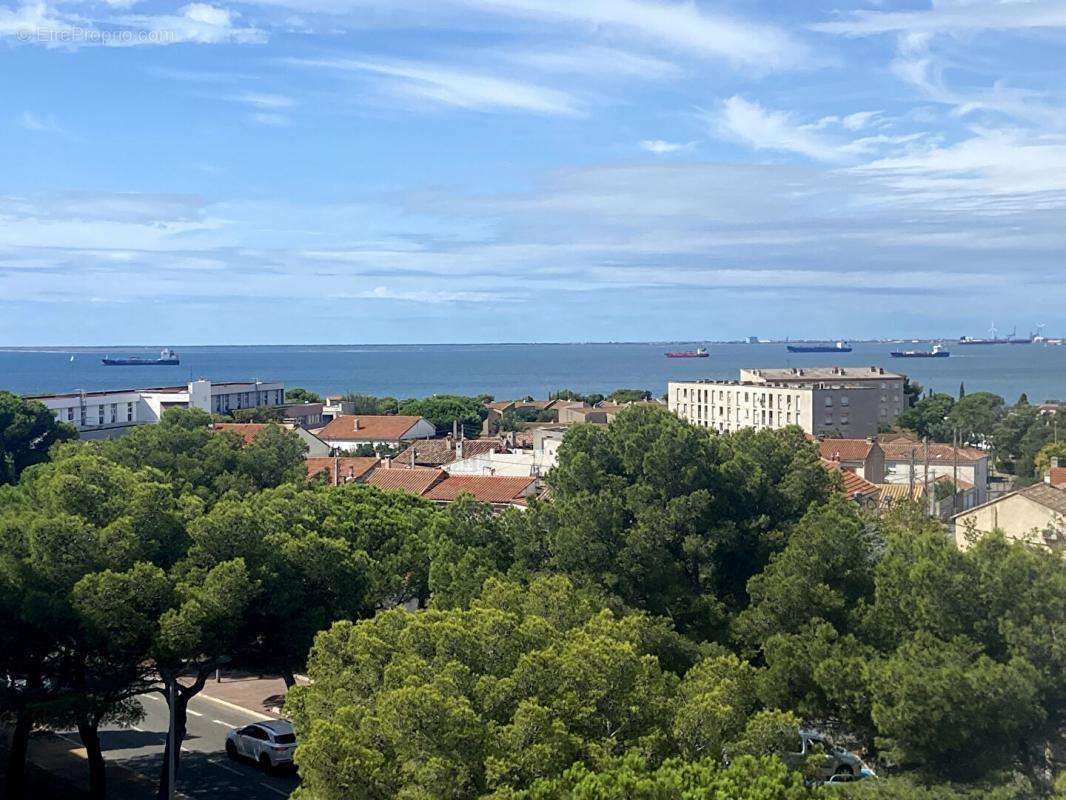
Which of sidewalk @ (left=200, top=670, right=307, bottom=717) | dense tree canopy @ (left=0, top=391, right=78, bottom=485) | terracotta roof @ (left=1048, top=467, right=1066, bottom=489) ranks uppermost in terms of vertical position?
dense tree canopy @ (left=0, top=391, right=78, bottom=485)

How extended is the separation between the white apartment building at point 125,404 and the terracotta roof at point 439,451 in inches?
586

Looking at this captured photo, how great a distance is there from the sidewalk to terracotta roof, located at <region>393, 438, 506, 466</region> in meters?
31.7

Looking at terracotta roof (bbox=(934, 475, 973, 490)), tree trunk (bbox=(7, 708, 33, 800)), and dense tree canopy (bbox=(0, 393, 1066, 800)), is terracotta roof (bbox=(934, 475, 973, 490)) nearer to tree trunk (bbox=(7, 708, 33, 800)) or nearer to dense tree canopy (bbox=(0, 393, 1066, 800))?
dense tree canopy (bbox=(0, 393, 1066, 800))

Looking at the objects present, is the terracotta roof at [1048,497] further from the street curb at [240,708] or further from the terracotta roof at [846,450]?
the street curb at [240,708]

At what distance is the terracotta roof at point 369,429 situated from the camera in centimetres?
9056

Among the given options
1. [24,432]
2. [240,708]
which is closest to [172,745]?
[240,708]

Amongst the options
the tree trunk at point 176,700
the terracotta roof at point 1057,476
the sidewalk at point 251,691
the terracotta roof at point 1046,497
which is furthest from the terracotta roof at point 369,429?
the tree trunk at point 176,700

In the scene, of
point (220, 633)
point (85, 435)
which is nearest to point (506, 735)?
point (220, 633)

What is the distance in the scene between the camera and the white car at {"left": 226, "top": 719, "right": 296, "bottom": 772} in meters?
26.3

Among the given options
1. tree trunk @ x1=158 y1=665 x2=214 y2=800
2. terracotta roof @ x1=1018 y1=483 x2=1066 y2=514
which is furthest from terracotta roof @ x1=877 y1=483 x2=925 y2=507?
tree trunk @ x1=158 y1=665 x2=214 y2=800

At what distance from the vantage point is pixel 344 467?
197 ft

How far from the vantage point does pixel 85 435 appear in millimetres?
84188

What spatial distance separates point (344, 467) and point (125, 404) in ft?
123

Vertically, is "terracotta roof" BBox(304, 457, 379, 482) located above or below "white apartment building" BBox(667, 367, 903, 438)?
below
